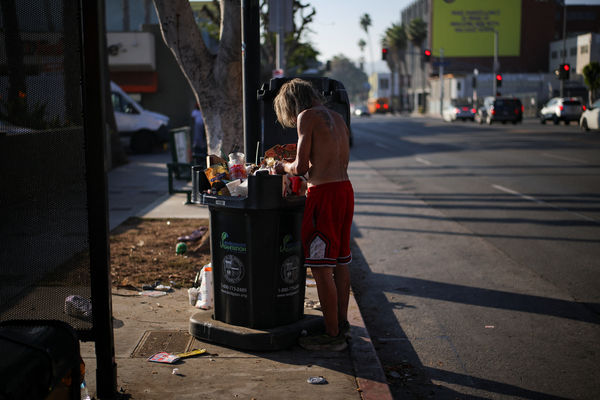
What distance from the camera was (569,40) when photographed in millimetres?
82312

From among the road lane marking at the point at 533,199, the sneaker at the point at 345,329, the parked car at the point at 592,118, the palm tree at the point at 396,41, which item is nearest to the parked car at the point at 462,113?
the parked car at the point at 592,118

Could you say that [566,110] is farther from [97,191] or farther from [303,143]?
[97,191]

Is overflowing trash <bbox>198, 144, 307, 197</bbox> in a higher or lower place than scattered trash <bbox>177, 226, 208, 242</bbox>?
higher

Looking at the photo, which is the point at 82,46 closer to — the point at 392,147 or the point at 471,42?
the point at 392,147

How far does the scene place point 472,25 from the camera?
3698 inches

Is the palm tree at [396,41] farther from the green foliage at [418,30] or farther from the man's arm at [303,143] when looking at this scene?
the man's arm at [303,143]

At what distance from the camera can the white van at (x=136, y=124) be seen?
23.5 meters

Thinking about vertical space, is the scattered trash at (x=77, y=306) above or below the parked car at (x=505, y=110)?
below

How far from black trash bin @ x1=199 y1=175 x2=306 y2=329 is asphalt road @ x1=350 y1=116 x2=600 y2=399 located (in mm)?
893

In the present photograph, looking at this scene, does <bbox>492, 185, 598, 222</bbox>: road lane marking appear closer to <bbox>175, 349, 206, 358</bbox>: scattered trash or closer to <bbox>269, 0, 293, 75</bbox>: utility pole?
<bbox>269, 0, 293, 75</bbox>: utility pole

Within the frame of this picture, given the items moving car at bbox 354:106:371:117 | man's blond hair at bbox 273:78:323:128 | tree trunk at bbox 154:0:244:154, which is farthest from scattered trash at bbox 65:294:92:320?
moving car at bbox 354:106:371:117

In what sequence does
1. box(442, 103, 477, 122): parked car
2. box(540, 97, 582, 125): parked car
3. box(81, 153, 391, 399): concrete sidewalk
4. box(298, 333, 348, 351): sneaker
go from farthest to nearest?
box(442, 103, 477, 122): parked car, box(540, 97, 582, 125): parked car, box(298, 333, 348, 351): sneaker, box(81, 153, 391, 399): concrete sidewalk

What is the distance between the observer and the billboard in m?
92.9

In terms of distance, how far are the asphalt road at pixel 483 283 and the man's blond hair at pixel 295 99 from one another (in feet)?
6.15
